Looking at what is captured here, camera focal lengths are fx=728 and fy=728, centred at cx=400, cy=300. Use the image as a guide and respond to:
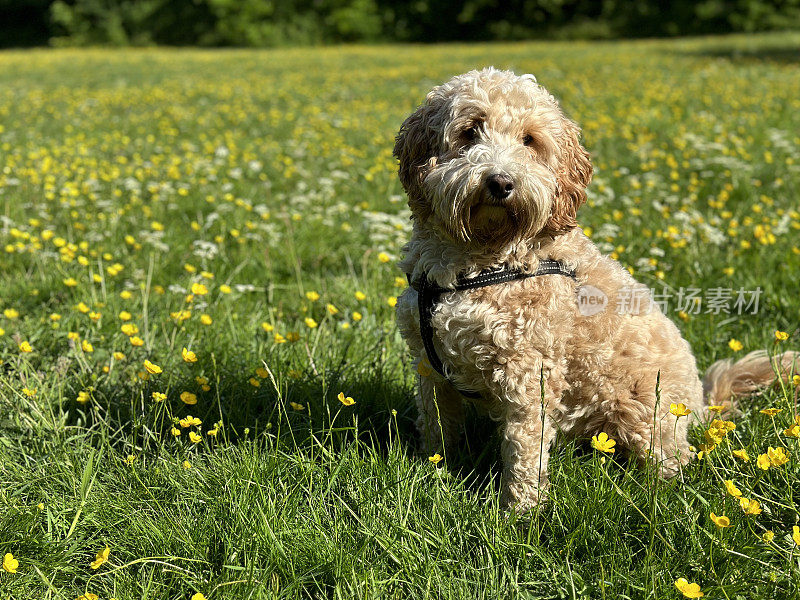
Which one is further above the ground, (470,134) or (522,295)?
(470,134)

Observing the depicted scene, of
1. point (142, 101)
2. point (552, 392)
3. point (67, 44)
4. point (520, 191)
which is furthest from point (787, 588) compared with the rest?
point (67, 44)

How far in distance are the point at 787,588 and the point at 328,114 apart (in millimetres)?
9925

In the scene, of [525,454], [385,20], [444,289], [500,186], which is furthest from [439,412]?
[385,20]

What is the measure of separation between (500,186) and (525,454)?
1.03 metres

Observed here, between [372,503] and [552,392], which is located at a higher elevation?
[552,392]

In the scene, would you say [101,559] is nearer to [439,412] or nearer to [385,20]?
[439,412]

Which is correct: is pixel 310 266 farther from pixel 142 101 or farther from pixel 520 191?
pixel 142 101

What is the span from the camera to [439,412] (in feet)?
10.3

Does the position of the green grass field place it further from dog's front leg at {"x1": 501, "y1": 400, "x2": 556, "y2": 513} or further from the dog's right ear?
the dog's right ear

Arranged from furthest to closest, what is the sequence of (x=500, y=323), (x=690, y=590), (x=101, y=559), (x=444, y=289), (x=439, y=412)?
(x=439, y=412), (x=444, y=289), (x=500, y=323), (x=101, y=559), (x=690, y=590)

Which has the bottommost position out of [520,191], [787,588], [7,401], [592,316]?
[787,588]

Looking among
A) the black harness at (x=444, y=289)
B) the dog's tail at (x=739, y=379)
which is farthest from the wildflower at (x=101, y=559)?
the dog's tail at (x=739, y=379)

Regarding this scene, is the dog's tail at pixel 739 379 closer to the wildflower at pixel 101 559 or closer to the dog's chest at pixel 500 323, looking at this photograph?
the dog's chest at pixel 500 323

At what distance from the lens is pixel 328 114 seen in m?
11.2
